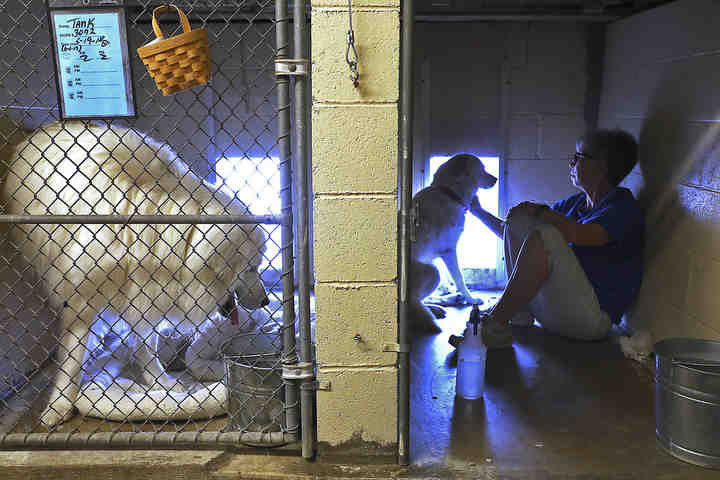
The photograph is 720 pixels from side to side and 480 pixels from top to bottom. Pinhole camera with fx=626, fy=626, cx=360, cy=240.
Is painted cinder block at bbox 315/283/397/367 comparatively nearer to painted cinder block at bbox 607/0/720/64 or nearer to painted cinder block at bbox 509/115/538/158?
painted cinder block at bbox 607/0/720/64

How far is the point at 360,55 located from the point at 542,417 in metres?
1.91

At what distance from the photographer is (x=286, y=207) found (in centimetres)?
247

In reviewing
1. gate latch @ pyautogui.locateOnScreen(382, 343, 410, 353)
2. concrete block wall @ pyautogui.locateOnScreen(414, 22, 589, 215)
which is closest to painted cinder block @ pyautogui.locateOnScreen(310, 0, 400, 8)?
gate latch @ pyautogui.locateOnScreen(382, 343, 410, 353)

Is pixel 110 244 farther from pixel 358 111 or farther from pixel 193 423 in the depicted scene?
pixel 358 111

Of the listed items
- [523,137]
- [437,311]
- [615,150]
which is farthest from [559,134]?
[437,311]

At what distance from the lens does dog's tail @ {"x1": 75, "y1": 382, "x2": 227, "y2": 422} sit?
2947 mm

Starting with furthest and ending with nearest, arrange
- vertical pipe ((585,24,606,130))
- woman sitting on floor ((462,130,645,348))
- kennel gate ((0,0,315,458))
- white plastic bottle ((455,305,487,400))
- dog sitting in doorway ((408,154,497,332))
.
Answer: vertical pipe ((585,24,606,130)) → dog sitting in doorway ((408,154,497,332)) → woman sitting on floor ((462,130,645,348)) → white plastic bottle ((455,305,487,400)) → kennel gate ((0,0,315,458))

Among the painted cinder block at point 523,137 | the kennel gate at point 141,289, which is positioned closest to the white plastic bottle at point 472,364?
the kennel gate at point 141,289

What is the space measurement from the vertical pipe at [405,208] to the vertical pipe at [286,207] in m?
0.43

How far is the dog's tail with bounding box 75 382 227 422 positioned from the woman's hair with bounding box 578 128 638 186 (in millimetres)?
2767

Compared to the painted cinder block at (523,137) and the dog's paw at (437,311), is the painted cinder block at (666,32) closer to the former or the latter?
the painted cinder block at (523,137)

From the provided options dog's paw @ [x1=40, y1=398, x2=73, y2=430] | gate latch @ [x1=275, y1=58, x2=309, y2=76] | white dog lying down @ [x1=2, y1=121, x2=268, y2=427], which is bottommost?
dog's paw @ [x1=40, y1=398, x2=73, y2=430]

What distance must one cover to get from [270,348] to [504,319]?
62.0 inches

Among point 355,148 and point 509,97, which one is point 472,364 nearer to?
point 355,148
